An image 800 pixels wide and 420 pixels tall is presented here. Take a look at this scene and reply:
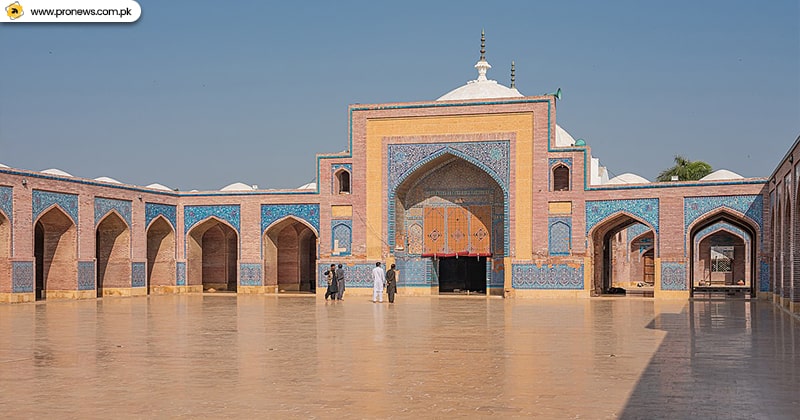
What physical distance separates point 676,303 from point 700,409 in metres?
13.5

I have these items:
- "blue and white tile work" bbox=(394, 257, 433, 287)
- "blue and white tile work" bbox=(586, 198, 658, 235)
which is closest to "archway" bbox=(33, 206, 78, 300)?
"blue and white tile work" bbox=(394, 257, 433, 287)

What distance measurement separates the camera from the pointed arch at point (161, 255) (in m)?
24.1

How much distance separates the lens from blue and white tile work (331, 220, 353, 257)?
2277cm

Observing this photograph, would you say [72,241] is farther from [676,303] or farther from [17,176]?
[676,303]

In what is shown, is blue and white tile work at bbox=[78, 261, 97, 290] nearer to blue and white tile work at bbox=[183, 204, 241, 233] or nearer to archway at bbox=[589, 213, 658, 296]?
blue and white tile work at bbox=[183, 204, 241, 233]

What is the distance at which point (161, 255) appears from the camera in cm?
2423

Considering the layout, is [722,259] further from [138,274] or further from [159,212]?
[138,274]

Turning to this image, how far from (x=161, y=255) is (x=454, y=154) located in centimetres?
858

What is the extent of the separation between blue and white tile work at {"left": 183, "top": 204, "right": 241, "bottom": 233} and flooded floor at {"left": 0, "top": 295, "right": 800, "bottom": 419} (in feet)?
33.3

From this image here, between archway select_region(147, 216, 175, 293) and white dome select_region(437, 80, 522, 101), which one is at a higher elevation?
white dome select_region(437, 80, 522, 101)

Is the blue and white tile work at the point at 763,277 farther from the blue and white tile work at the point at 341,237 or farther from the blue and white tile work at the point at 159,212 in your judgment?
the blue and white tile work at the point at 159,212

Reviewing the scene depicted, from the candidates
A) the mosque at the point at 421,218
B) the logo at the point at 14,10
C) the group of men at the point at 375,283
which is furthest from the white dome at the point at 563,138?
the logo at the point at 14,10

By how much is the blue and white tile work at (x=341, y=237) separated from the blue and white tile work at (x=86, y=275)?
5.88 meters

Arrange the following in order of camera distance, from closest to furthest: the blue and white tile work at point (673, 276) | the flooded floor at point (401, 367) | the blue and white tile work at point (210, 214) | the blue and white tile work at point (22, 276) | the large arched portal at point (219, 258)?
the flooded floor at point (401, 367) < the blue and white tile work at point (22, 276) < the blue and white tile work at point (673, 276) < the blue and white tile work at point (210, 214) < the large arched portal at point (219, 258)
